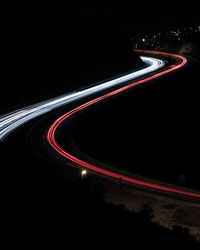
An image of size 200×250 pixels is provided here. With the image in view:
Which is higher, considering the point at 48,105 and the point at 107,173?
the point at 48,105

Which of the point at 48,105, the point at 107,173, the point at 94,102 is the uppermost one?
the point at 48,105

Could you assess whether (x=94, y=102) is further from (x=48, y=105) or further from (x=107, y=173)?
(x=107, y=173)

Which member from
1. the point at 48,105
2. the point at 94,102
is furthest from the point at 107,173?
the point at 48,105

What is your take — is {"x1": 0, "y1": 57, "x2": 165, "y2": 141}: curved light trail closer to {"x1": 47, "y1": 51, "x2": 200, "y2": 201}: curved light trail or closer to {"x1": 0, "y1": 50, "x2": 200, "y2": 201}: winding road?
{"x1": 0, "y1": 50, "x2": 200, "y2": 201}: winding road

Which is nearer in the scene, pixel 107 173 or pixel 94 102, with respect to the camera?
pixel 107 173

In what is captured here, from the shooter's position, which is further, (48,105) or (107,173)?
(48,105)

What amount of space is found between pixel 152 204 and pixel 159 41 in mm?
88622

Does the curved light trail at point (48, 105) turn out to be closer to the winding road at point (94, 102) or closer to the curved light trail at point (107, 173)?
the winding road at point (94, 102)

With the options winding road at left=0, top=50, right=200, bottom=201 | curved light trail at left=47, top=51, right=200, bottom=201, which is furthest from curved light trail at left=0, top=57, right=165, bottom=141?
curved light trail at left=47, top=51, right=200, bottom=201

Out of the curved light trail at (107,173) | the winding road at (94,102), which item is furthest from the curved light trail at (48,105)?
the curved light trail at (107,173)

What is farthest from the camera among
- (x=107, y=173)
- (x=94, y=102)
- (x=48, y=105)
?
(x=94, y=102)

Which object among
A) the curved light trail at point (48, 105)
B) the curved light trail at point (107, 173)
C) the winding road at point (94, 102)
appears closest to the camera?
the curved light trail at point (107, 173)

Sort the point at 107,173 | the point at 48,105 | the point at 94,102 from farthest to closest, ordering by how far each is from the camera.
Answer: the point at 94,102 → the point at 48,105 → the point at 107,173

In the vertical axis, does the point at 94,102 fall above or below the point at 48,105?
below
